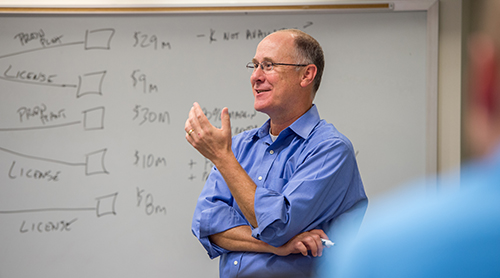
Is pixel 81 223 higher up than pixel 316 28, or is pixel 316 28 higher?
pixel 316 28

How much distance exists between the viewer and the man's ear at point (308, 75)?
1453mm

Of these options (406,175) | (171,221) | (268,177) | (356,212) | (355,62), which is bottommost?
(171,221)

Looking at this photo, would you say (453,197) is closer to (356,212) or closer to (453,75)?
(356,212)

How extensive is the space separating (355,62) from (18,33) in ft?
5.91

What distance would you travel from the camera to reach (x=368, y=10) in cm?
227

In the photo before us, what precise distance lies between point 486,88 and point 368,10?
2070 mm

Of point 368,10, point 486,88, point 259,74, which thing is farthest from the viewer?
point 368,10

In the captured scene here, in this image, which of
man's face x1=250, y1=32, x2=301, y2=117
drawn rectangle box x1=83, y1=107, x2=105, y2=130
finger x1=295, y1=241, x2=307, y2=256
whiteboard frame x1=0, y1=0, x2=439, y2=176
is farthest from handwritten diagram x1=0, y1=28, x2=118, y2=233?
finger x1=295, y1=241, x2=307, y2=256

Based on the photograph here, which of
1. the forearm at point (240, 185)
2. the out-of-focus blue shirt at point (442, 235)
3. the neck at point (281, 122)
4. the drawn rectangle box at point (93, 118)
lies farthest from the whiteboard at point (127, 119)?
the out-of-focus blue shirt at point (442, 235)

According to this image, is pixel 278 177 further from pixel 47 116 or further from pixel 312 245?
pixel 47 116

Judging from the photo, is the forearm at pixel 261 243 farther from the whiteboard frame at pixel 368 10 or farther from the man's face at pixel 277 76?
the whiteboard frame at pixel 368 10

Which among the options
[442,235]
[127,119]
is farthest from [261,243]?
[127,119]

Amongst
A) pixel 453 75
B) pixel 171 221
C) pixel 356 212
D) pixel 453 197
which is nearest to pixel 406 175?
pixel 453 75

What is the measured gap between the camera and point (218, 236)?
1350 mm
